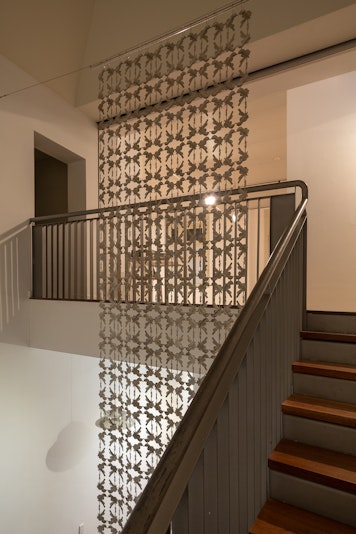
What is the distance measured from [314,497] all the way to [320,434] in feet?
1.13

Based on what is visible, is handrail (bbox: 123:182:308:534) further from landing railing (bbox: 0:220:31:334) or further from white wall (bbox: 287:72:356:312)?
landing railing (bbox: 0:220:31:334)

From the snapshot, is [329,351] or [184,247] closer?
[329,351]

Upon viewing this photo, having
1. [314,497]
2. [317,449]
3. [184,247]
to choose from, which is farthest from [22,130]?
[314,497]

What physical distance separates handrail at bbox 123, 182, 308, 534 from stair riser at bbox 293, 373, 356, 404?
956 millimetres

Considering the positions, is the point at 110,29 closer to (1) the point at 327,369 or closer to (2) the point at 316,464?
(1) the point at 327,369

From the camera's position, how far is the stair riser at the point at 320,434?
5.70 feet

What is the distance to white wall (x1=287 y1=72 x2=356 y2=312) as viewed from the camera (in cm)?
386

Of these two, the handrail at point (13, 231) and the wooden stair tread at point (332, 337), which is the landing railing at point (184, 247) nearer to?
the wooden stair tread at point (332, 337)

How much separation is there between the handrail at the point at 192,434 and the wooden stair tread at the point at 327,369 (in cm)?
92

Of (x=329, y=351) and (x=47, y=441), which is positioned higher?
(x=329, y=351)

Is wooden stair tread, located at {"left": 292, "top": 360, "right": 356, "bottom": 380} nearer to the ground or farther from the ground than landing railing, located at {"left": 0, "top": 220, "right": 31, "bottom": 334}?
nearer to the ground

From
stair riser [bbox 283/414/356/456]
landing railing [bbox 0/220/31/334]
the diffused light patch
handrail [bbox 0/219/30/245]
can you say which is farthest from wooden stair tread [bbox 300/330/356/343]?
handrail [bbox 0/219/30/245]

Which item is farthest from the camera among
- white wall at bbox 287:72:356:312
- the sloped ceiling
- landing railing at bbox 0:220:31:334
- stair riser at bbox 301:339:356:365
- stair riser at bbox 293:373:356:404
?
landing railing at bbox 0:220:31:334

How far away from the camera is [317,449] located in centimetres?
178
